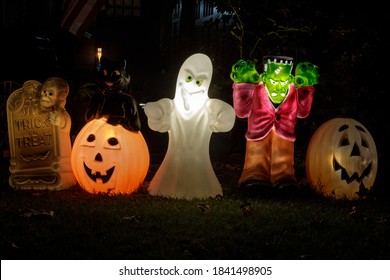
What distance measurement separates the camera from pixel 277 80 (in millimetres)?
7336

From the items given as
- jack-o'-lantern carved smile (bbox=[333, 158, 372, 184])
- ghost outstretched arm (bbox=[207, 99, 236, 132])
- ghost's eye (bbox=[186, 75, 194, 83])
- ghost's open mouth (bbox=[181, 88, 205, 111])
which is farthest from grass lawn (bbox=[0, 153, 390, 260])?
ghost's eye (bbox=[186, 75, 194, 83])

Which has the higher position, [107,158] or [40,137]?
[40,137]

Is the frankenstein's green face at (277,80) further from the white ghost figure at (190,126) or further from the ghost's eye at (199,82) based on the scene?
the ghost's eye at (199,82)

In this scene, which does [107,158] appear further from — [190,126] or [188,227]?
[188,227]

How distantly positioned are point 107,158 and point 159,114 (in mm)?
851

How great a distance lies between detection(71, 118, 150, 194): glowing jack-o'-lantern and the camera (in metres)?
7.08

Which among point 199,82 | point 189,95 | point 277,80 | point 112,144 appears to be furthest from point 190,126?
point 277,80

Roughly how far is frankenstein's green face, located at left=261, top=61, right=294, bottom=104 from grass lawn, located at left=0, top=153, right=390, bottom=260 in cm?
134

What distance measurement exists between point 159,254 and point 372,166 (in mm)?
3913

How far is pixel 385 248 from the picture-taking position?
207 inches

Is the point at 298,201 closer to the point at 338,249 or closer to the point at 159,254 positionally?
the point at 338,249

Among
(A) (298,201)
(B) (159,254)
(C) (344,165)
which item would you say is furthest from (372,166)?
(B) (159,254)

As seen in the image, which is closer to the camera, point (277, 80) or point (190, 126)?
point (190, 126)

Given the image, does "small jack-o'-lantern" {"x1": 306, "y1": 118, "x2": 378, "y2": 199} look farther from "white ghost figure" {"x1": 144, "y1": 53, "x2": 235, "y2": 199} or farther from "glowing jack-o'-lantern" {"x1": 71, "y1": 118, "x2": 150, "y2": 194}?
"glowing jack-o'-lantern" {"x1": 71, "y1": 118, "x2": 150, "y2": 194}
